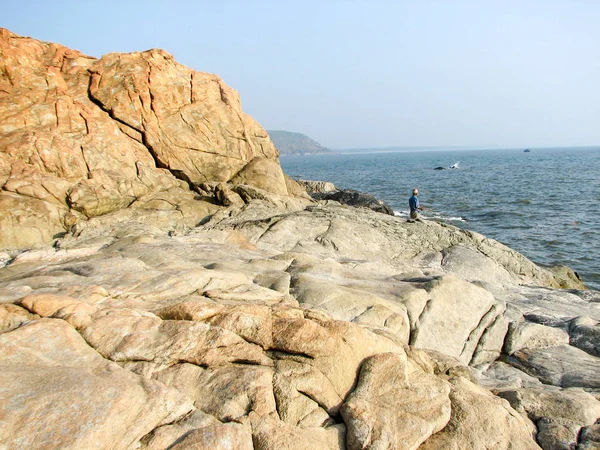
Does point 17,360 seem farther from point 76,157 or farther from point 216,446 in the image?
point 76,157

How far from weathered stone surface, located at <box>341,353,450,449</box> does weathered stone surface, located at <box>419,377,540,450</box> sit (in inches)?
5.9

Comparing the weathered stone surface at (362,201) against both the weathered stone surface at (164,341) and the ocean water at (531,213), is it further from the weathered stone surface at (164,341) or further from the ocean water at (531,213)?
the weathered stone surface at (164,341)

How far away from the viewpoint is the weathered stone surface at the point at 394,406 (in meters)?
6.51

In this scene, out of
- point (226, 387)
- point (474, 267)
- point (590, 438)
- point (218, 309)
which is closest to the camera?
point (226, 387)

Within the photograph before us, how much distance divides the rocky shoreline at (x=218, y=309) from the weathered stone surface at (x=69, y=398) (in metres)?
0.02

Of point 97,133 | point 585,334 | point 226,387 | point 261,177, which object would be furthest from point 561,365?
point 97,133

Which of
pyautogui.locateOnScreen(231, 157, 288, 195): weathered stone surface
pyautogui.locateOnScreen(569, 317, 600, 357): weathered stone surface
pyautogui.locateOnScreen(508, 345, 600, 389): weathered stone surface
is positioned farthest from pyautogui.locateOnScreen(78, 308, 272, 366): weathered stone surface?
pyautogui.locateOnScreen(231, 157, 288, 195): weathered stone surface

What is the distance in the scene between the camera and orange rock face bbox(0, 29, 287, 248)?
63.1 feet

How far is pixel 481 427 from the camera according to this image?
7.05 meters

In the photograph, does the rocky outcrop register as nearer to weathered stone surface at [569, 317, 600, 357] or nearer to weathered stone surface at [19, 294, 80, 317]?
weathered stone surface at [569, 317, 600, 357]

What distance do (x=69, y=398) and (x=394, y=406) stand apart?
14.7 ft

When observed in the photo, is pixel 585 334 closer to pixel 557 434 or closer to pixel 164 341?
pixel 557 434

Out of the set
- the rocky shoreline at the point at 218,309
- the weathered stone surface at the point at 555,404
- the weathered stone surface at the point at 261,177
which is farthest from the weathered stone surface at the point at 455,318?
the weathered stone surface at the point at 261,177

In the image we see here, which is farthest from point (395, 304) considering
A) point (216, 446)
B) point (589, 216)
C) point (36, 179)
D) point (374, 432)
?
point (589, 216)
